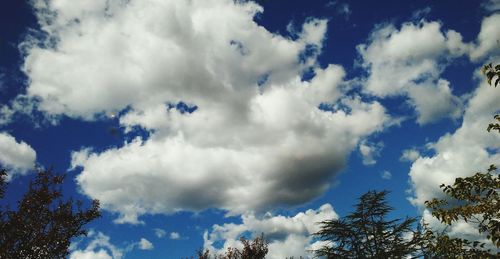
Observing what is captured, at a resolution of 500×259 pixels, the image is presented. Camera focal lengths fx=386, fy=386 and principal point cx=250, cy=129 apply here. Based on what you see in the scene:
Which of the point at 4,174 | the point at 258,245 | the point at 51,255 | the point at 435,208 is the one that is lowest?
the point at 435,208

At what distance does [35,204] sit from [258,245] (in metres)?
23.4

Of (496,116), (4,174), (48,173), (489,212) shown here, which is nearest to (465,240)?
(489,212)

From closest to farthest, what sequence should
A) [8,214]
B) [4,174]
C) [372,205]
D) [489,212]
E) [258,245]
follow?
1. [489,212]
2. [4,174]
3. [8,214]
4. [372,205]
5. [258,245]

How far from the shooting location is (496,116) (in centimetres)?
793

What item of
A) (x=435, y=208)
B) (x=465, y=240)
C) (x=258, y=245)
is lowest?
(x=465, y=240)

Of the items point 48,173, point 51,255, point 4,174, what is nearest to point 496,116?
point 4,174

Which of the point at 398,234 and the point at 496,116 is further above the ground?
the point at 398,234

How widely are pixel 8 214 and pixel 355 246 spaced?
19.3 metres

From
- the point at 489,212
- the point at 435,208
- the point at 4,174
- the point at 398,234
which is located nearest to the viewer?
the point at 489,212

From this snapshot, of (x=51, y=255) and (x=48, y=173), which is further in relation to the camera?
(x=48, y=173)

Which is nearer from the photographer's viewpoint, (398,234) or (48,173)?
(48,173)

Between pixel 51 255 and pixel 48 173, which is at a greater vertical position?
pixel 48 173

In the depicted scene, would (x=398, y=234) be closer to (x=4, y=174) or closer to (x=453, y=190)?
(x=453, y=190)

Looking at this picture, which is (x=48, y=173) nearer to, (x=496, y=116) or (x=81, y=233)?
(x=81, y=233)
